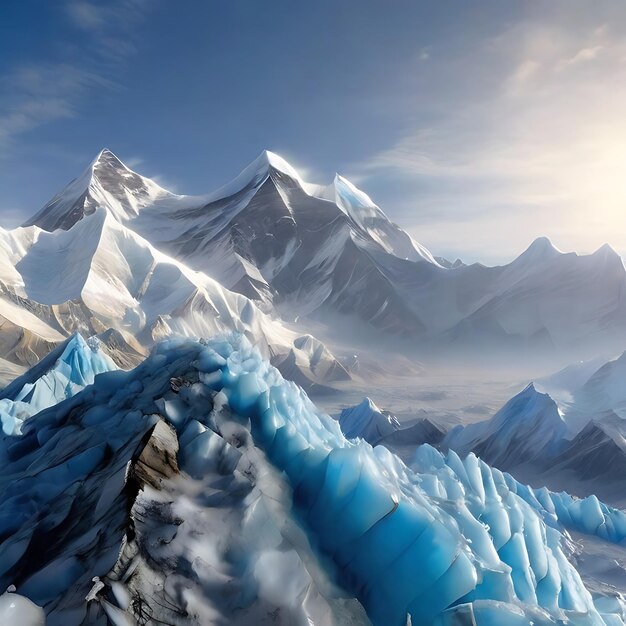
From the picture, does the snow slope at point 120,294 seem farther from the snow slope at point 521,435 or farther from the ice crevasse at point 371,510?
the ice crevasse at point 371,510

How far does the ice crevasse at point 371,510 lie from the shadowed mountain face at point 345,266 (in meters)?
54.3

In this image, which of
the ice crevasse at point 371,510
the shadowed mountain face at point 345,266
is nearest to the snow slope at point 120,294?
the shadowed mountain face at point 345,266

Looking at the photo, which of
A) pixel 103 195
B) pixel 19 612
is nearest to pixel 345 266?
pixel 103 195

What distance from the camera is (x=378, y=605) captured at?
3.95 meters

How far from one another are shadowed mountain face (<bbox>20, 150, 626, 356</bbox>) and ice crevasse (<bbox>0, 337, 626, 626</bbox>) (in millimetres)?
54292

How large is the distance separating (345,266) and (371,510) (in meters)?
76.3

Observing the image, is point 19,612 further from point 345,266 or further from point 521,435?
point 345,266

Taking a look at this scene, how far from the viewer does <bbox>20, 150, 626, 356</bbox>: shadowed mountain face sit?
6228 cm

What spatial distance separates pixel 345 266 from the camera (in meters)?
80.0

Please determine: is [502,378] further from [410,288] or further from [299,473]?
[299,473]

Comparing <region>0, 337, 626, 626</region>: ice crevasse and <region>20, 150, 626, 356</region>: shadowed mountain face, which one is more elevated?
<region>20, 150, 626, 356</region>: shadowed mountain face

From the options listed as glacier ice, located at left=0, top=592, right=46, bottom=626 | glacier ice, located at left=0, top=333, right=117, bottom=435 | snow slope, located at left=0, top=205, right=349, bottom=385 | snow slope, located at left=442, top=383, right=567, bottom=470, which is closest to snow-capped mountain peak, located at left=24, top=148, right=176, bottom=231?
snow slope, located at left=0, top=205, right=349, bottom=385

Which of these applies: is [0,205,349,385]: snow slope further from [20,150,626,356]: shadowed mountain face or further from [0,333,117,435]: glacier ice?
[0,333,117,435]: glacier ice

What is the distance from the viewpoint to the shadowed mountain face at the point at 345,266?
204ft
